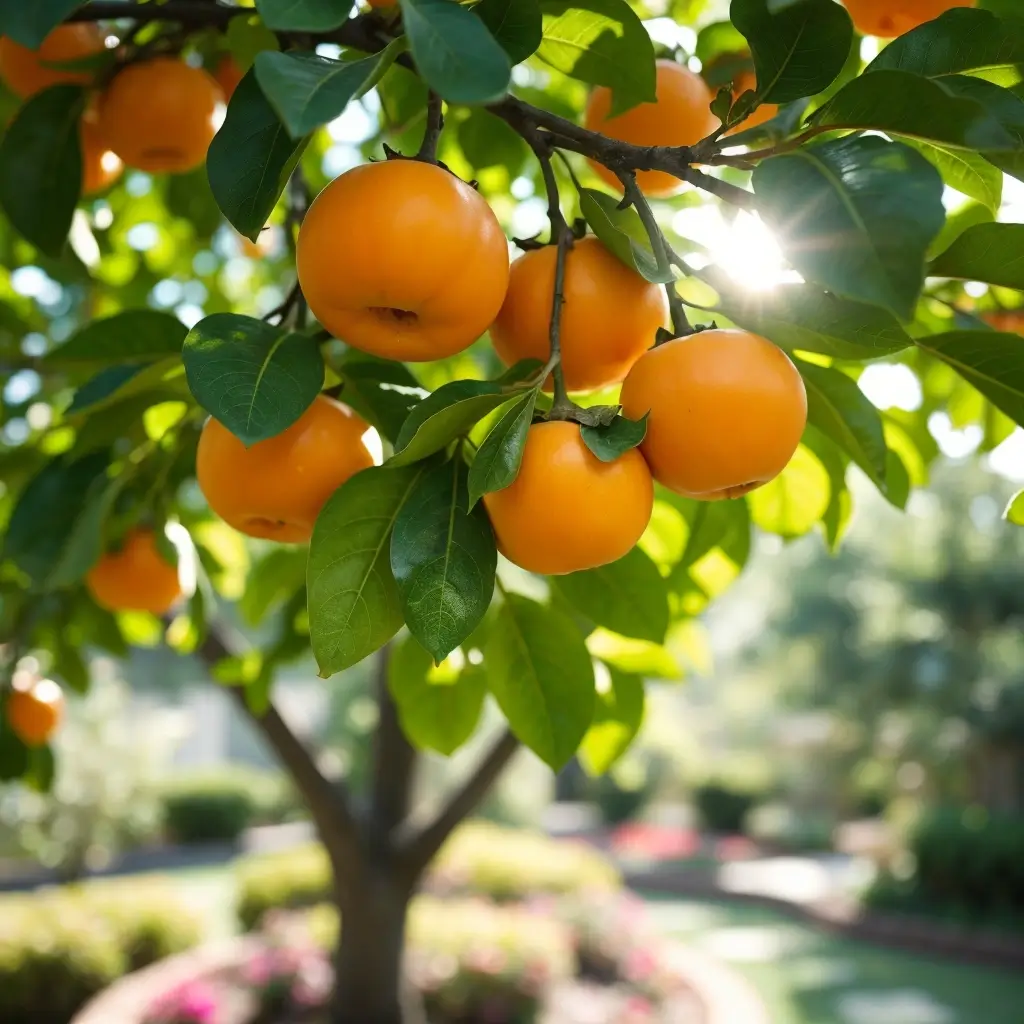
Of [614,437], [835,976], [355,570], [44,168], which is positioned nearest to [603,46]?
[614,437]

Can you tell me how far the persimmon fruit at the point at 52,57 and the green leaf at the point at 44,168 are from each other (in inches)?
1.9

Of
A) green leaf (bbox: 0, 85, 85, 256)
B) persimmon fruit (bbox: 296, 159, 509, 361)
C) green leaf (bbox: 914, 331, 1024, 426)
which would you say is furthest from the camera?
green leaf (bbox: 0, 85, 85, 256)

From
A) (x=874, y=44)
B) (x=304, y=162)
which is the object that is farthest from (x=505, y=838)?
(x=874, y=44)

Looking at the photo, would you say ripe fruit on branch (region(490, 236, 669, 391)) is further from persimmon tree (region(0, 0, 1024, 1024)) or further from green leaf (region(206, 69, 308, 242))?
green leaf (region(206, 69, 308, 242))

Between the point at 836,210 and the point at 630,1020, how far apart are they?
5.02 meters

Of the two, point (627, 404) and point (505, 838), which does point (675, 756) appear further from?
point (627, 404)

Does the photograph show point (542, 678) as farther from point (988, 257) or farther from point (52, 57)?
point (52, 57)

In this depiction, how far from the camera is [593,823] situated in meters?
18.1

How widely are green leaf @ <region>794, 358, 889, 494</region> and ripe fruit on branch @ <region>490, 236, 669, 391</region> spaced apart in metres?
0.15

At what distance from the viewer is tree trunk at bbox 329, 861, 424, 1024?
3.67m

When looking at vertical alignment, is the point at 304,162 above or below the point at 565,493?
above

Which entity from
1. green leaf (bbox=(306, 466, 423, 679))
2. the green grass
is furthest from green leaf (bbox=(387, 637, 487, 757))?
the green grass

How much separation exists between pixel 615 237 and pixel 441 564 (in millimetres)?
302

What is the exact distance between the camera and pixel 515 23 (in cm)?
80
